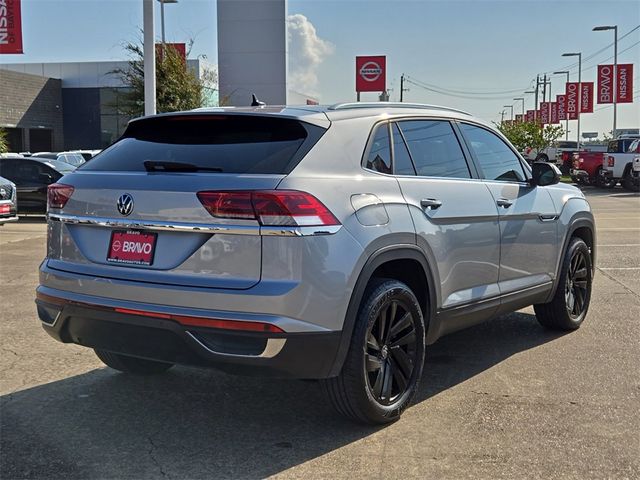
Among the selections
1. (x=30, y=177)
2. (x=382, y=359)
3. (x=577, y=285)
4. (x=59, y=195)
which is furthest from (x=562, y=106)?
(x=59, y=195)

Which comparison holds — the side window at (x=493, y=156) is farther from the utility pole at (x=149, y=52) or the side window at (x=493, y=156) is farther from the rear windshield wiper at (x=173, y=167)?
the utility pole at (x=149, y=52)

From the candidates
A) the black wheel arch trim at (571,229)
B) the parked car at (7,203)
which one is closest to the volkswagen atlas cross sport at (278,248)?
the black wheel arch trim at (571,229)

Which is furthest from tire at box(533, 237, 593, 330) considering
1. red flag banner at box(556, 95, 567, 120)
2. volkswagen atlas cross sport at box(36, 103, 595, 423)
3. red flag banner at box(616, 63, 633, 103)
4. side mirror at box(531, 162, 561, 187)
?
red flag banner at box(556, 95, 567, 120)

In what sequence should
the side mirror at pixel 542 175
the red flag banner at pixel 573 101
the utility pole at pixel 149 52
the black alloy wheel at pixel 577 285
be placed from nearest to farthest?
1. the side mirror at pixel 542 175
2. the black alloy wheel at pixel 577 285
3. the utility pole at pixel 149 52
4. the red flag banner at pixel 573 101

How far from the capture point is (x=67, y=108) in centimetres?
4856

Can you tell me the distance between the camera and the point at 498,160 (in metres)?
5.36

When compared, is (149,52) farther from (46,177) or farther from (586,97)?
(586,97)

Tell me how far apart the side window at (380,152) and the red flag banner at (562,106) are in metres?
49.7

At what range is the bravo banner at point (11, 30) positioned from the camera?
1758cm

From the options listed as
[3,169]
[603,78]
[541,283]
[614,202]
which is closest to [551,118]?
[603,78]

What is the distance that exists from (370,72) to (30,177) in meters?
14.6

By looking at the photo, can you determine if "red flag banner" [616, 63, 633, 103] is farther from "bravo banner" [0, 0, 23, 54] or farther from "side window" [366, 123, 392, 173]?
"side window" [366, 123, 392, 173]

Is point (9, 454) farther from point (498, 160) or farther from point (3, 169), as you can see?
point (3, 169)

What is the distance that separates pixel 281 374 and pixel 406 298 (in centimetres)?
94
